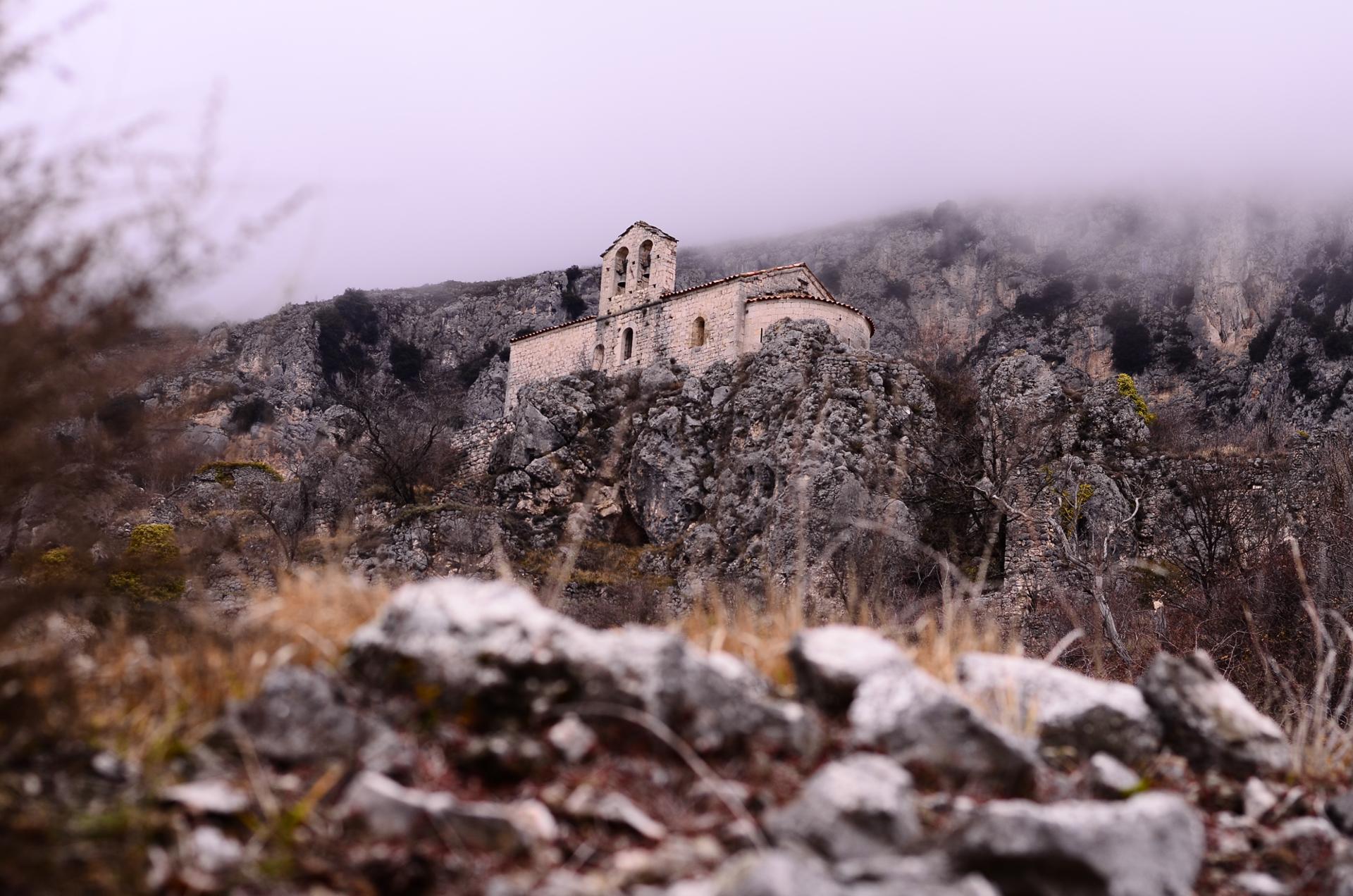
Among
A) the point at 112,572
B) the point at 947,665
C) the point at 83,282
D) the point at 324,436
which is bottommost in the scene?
the point at 324,436

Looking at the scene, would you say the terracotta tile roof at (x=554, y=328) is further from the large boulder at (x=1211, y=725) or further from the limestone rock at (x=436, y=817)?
the limestone rock at (x=436, y=817)

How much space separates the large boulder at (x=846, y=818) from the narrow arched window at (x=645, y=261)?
42.1 metres

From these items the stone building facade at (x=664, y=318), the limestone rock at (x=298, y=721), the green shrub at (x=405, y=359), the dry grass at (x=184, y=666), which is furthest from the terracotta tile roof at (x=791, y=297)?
the green shrub at (x=405, y=359)

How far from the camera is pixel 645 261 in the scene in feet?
150

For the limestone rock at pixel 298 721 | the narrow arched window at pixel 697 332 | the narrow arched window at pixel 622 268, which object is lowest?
the limestone rock at pixel 298 721

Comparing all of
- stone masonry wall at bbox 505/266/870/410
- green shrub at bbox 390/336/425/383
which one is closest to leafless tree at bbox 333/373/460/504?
stone masonry wall at bbox 505/266/870/410

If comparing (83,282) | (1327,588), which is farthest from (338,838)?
(1327,588)

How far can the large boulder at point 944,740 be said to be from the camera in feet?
12.7

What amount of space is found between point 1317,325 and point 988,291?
2211 centimetres

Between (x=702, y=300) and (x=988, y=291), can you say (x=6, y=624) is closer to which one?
(x=702, y=300)

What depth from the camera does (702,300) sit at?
1640 inches

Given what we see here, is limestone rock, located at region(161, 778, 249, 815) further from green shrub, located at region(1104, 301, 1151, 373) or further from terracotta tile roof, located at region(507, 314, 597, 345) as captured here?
green shrub, located at region(1104, 301, 1151, 373)

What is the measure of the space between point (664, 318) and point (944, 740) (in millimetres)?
39578

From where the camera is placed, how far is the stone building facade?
132 feet
